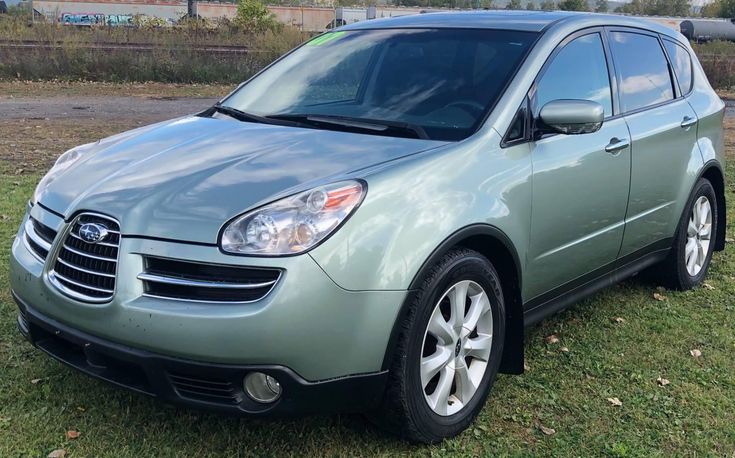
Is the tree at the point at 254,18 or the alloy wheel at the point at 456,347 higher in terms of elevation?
the tree at the point at 254,18

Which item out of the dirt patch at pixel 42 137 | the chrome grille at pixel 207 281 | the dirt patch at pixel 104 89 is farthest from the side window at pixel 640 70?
the dirt patch at pixel 104 89

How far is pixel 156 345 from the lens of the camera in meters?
2.60

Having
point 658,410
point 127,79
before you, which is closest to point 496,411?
point 658,410

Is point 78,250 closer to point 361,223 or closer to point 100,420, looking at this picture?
point 100,420

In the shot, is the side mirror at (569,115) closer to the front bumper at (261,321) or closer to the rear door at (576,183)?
the rear door at (576,183)

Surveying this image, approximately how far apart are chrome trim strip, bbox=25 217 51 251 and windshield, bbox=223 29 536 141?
1.24 m

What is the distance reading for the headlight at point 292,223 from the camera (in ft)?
8.50

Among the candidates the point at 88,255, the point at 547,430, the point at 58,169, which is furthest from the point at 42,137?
the point at 547,430

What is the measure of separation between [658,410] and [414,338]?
1.44 m

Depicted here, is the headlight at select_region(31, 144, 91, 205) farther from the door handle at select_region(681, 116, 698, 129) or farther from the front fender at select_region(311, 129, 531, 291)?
the door handle at select_region(681, 116, 698, 129)

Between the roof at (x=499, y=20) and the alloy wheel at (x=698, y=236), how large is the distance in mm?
1421

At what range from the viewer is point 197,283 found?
8.47 ft

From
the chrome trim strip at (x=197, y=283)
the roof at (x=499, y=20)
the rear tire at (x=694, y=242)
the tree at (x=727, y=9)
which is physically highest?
the tree at (x=727, y=9)

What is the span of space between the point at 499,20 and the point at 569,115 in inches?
35.2
